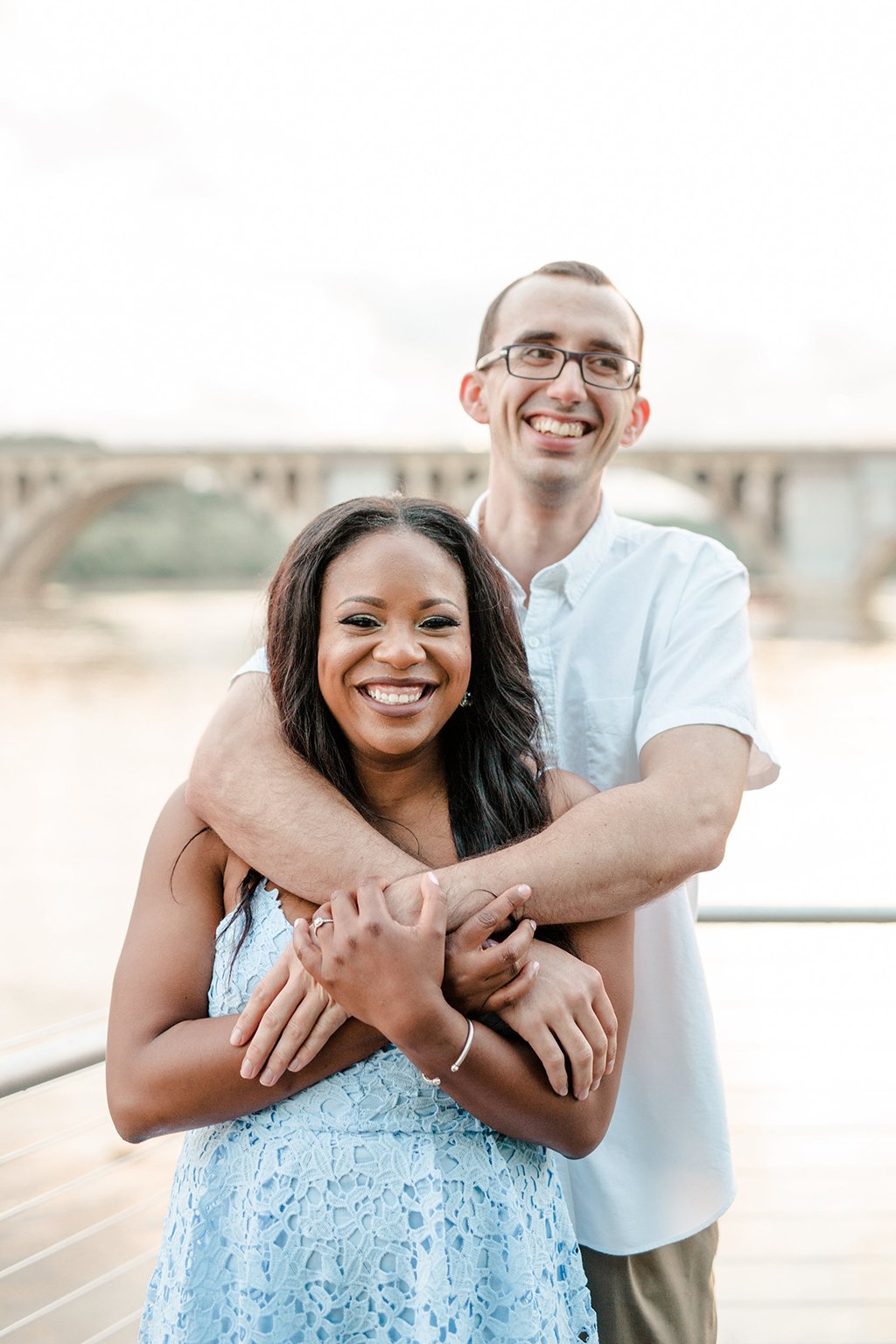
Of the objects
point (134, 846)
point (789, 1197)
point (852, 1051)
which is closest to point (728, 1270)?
point (789, 1197)

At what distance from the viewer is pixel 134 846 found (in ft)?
31.4

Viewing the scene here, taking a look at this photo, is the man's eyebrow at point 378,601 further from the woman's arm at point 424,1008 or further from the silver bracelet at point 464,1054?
the silver bracelet at point 464,1054

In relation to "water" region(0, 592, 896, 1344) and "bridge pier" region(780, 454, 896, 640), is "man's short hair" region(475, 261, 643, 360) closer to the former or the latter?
"water" region(0, 592, 896, 1344)

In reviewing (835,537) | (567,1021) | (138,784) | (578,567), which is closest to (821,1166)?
(578,567)

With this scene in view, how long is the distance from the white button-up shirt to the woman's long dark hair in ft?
0.49

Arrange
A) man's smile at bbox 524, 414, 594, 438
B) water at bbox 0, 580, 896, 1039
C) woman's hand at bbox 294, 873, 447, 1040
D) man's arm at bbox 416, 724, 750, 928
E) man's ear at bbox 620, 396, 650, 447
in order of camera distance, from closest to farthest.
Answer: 1. woman's hand at bbox 294, 873, 447, 1040
2. man's arm at bbox 416, 724, 750, 928
3. man's smile at bbox 524, 414, 594, 438
4. man's ear at bbox 620, 396, 650, 447
5. water at bbox 0, 580, 896, 1039

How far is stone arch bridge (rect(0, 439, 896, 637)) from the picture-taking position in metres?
22.9

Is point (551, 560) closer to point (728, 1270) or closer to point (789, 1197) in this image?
point (728, 1270)

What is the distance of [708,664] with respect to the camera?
131cm

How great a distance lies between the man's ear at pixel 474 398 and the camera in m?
1.58

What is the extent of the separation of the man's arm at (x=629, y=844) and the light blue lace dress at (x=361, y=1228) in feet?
0.58

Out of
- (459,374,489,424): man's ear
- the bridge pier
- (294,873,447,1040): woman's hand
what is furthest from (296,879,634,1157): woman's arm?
the bridge pier

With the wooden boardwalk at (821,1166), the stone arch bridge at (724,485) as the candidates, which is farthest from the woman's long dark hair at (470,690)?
the stone arch bridge at (724,485)

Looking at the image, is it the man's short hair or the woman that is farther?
the man's short hair
